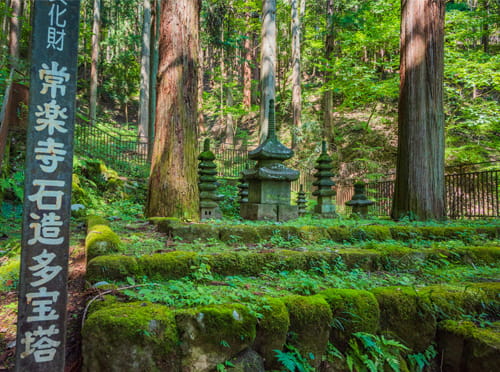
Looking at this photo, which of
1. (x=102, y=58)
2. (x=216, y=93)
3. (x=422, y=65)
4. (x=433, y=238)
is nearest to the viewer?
(x=433, y=238)

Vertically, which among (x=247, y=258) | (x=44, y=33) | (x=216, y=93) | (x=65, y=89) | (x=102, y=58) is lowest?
(x=247, y=258)

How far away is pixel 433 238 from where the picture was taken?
472cm

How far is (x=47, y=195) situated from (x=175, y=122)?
4500 mm

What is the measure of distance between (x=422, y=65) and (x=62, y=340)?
26.2ft

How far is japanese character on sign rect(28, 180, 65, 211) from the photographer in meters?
1.71

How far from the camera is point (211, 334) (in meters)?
1.85

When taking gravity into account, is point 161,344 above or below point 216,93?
below

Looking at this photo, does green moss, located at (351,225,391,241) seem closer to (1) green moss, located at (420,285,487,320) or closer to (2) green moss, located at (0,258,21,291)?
(1) green moss, located at (420,285,487,320)

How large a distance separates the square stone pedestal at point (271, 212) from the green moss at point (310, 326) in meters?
5.25

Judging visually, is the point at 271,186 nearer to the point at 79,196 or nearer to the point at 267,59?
the point at 79,196

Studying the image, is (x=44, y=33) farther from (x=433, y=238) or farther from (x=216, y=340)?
(x=433, y=238)

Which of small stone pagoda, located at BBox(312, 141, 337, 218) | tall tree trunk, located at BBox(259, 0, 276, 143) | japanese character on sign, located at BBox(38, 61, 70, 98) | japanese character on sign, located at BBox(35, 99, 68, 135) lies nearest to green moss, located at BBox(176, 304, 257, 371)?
japanese character on sign, located at BBox(35, 99, 68, 135)

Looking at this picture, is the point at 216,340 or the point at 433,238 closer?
the point at 216,340

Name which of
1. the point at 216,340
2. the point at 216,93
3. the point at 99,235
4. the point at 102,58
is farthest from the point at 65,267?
the point at 102,58
